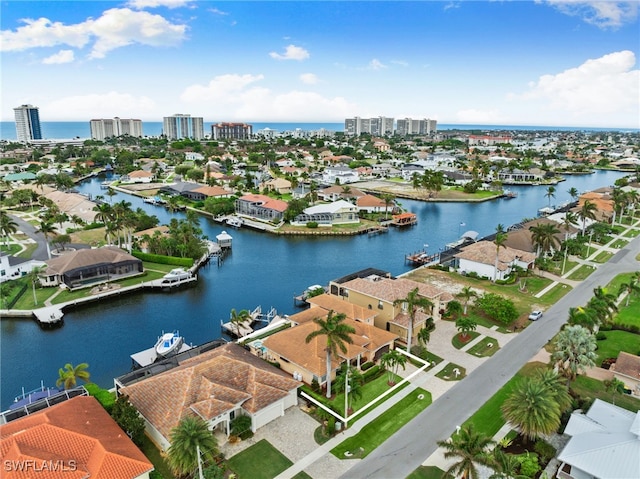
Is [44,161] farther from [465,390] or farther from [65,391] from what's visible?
[465,390]

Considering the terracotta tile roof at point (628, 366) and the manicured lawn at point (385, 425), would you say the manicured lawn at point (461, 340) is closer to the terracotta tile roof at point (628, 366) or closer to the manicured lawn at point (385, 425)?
the manicured lawn at point (385, 425)

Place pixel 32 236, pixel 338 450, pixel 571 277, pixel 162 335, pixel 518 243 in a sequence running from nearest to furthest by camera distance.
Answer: pixel 338 450 → pixel 162 335 → pixel 571 277 → pixel 518 243 → pixel 32 236

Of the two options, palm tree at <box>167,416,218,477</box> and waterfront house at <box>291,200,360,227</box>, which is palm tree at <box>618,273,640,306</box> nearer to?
palm tree at <box>167,416,218,477</box>

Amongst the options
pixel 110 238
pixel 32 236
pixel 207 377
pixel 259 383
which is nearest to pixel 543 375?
pixel 259 383

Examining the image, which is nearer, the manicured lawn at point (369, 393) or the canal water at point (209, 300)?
the manicured lawn at point (369, 393)

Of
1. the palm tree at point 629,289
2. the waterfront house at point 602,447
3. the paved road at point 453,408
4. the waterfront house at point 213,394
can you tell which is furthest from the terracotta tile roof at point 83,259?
the palm tree at point 629,289

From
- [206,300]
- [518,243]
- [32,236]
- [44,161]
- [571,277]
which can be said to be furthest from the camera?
[44,161]
